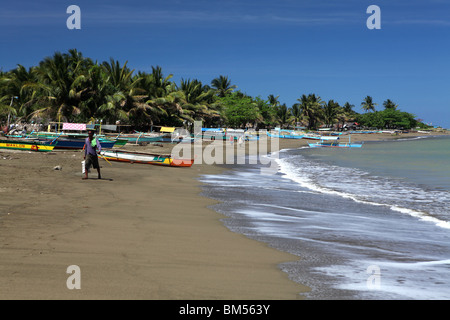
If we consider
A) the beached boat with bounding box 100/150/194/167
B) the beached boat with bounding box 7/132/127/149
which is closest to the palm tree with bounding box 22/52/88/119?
the beached boat with bounding box 7/132/127/149

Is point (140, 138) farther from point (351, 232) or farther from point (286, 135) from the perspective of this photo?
point (286, 135)

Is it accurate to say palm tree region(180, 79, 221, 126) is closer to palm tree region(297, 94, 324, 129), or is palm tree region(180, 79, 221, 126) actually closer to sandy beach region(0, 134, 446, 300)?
sandy beach region(0, 134, 446, 300)

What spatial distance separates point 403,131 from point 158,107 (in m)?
136

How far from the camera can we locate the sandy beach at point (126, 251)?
14.6 feet

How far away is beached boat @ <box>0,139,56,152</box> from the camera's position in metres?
23.4

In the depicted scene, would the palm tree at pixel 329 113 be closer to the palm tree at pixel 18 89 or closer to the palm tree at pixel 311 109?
the palm tree at pixel 311 109

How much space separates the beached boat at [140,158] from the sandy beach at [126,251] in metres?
9.94

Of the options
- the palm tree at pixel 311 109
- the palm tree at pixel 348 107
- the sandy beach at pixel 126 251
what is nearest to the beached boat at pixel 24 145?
the sandy beach at pixel 126 251

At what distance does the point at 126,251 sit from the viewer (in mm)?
5879

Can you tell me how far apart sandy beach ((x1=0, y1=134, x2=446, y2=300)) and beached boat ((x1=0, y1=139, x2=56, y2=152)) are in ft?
46.1

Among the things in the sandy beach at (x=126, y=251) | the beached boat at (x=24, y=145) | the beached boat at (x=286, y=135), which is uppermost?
the beached boat at (x=286, y=135)

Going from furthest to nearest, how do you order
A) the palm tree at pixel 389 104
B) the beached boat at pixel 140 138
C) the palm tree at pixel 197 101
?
the palm tree at pixel 389 104
the palm tree at pixel 197 101
the beached boat at pixel 140 138

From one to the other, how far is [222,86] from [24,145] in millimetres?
64874

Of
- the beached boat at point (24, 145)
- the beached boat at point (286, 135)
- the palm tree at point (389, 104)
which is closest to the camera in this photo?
the beached boat at point (24, 145)
